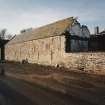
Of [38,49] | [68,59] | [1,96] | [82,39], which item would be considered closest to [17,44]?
[38,49]

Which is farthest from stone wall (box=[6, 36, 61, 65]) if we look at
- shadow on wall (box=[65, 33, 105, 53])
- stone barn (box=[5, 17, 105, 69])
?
shadow on wall (box=[65, 33, 105, 53])

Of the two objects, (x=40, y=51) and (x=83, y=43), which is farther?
(x=40, y=51)

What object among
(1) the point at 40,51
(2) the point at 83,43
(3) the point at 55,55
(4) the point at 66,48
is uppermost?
(2) the point at 83,43

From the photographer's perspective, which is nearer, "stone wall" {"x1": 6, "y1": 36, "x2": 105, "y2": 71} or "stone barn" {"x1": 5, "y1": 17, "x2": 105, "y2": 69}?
"stone wall" {"x1": 6, "y1": 36, "x2": 105, "y2": 71}

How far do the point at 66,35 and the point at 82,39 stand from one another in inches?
113

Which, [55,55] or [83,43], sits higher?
[83,43]

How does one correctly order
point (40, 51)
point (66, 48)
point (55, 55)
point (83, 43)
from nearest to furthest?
point (66, 48) < point (55, 55) < point (83, 43) < point (40, 51)

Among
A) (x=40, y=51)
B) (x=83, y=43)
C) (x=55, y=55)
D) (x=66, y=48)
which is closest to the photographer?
(x=66, y=48)

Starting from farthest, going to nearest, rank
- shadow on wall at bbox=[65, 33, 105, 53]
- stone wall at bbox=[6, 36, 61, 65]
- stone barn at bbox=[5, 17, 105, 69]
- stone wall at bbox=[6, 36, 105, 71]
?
1. stone wall at bbox=[6, 36, 61, 65]
2. shadow on wall at bbox=[65, 33, 105, 53]
3. stone barn at bbox=[5, 17, 105, 69]
4. stone wall at bbox=[6, 36, 105, 71]

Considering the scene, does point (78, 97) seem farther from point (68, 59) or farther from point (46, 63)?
point (46, 63)

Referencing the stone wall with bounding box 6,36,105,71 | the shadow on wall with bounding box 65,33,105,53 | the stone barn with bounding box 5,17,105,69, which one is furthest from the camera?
the shadow on wall with bounding box 65,33,105,53

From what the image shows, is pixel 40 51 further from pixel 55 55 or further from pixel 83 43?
pixel 83 43

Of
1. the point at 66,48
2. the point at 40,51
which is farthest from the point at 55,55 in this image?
the point at 40,51

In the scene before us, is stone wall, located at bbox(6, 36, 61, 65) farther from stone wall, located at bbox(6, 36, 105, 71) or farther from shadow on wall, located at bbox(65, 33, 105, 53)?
shadow on wall, located at bbox(65, 33, 105, 53)
